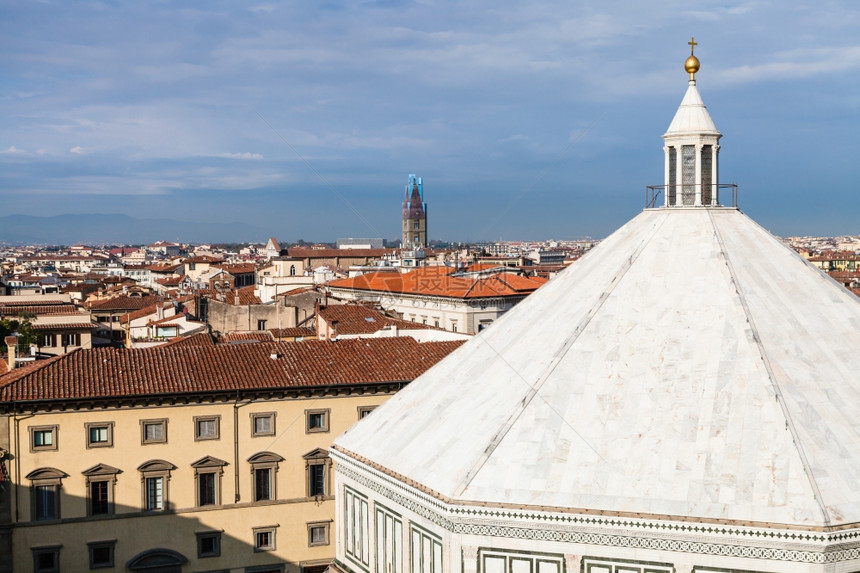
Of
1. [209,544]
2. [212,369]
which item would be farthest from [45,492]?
[212,369]

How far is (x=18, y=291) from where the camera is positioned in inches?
3029

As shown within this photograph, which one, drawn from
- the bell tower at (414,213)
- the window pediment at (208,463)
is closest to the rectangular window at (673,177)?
the window pediment at (208,463)

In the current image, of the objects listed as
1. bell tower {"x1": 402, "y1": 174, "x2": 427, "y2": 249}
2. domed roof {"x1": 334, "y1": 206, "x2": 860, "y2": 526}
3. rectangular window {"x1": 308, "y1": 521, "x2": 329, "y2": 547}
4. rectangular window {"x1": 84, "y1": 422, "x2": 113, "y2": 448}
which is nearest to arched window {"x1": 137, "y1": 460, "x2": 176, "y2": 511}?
rectangular window {"x1": 84, "y1": 422, "x2": 113, "y2": 448}

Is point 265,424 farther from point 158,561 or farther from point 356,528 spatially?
point 356,528

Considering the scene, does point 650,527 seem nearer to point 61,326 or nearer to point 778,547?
point 778,547

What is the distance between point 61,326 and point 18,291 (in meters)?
32.6

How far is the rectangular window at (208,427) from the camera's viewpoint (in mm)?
24578

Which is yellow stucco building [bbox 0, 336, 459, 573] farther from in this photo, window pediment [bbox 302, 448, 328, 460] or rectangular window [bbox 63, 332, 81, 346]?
rectangular window [bbox 63, 332, 81, 346]

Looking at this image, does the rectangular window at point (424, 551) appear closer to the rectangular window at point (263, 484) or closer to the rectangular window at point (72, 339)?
the rectangular window at point (263, 484)

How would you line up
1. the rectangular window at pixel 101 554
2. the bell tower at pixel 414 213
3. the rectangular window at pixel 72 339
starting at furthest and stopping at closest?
the bell tower at pixel 414 213
the rectangular window at pixel 72 339
the rectangular window at pixel 101 554

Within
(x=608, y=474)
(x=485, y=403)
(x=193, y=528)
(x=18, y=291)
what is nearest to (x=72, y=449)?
(x=193, y=528)

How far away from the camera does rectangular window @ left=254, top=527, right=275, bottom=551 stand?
2503 centimetres

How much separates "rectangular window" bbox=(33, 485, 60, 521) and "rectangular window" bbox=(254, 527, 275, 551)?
483 cm

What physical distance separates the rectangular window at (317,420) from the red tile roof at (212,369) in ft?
2.66
